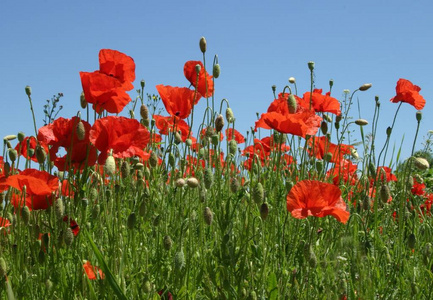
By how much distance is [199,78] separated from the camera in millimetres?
2754

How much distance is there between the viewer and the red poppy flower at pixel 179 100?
272 centimetres

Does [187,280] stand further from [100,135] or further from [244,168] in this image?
[244,168]

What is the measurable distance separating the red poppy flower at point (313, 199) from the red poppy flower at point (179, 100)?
3.00ft

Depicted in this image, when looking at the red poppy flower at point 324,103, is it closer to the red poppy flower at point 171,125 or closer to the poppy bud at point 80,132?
the red poppy flower at point 171,125

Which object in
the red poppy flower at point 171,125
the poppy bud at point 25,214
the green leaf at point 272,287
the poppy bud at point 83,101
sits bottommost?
the green leaf at point 272,287

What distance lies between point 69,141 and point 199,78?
83 centimetres

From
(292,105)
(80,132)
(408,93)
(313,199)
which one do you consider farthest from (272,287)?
(408,93)

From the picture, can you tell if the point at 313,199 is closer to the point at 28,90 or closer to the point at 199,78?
the point at 199,78

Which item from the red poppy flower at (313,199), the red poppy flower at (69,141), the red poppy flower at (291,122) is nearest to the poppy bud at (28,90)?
the red poppy flower at (69,141)

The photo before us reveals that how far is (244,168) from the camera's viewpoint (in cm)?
395

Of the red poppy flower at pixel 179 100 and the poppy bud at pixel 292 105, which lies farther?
the red poppy flower at pixel 179 100

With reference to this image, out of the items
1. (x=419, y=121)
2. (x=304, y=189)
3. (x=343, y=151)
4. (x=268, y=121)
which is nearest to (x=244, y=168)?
(x=343, y=151)

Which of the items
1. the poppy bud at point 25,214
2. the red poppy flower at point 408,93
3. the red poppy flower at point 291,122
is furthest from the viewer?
the red poppy flower at point 408,93

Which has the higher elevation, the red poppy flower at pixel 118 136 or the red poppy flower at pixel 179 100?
the red poppy flower at pixel 179 100
